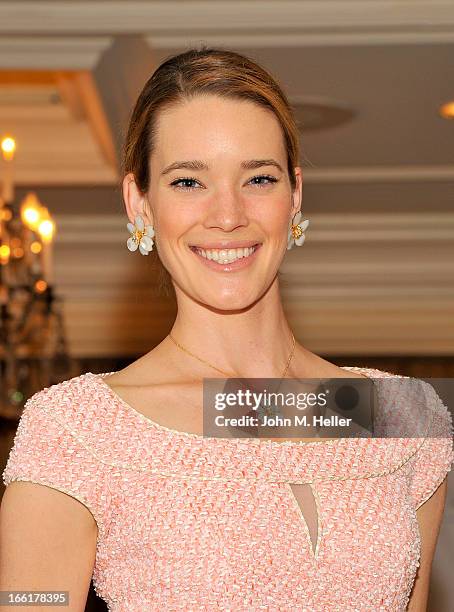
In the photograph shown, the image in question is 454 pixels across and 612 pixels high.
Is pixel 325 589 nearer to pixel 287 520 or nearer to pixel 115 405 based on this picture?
pixel 287 520

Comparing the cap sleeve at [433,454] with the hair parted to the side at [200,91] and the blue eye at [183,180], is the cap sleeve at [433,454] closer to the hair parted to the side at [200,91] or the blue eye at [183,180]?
the hair parted to the side at [200,91]

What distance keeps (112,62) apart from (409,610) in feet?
13.5

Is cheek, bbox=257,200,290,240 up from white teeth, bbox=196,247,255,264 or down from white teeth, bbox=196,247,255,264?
up

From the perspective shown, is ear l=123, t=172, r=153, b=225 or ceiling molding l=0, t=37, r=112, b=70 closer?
ear l=123, t=172, r=153, b=225

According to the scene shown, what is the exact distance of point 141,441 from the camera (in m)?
1.70

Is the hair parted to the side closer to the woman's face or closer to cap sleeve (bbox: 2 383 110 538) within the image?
the woman's face

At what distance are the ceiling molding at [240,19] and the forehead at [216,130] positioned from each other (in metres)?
3.14

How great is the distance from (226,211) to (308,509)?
Answer: 503 mm

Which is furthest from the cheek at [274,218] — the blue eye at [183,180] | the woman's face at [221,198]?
the blue eye at [183,180]

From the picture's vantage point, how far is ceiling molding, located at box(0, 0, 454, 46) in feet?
15.6

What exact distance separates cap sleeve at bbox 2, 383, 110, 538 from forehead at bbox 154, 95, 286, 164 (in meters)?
0.46

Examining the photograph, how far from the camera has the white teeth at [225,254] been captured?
171 cm

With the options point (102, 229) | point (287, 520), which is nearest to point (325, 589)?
point (287, 520)

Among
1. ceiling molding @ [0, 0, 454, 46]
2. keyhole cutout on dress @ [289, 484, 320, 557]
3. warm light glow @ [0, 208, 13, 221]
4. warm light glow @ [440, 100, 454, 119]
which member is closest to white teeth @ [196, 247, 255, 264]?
keyhole cutout on dress @ [289, 484, 320, 557]
